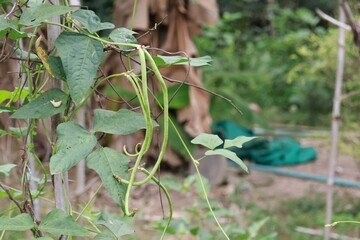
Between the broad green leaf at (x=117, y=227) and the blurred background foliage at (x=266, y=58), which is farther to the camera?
the blurred background foliage at (x=266, y=58)

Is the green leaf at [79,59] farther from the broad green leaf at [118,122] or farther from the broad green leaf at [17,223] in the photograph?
the broad green leaf at [17,223]

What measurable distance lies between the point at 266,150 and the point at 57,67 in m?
5.87

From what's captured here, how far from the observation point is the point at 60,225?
2.92 ft

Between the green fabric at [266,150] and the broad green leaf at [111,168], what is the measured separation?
18.7 ft

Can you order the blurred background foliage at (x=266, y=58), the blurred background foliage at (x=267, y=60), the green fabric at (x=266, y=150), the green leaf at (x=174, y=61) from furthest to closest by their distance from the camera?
the blurred background foliage at (x=267, y=60) < the blurred background foliage at (x=266, y=58) < the green fabric at (x=266, y=150) < the green leaf at (x=174, y=61)

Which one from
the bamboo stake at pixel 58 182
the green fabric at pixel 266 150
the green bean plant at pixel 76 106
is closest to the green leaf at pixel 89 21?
the green bean plant at pixel 76 106

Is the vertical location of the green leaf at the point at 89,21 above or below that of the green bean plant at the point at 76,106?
above

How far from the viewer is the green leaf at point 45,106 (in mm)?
891

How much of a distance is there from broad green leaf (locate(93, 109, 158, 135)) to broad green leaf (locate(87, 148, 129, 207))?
1.5 inches

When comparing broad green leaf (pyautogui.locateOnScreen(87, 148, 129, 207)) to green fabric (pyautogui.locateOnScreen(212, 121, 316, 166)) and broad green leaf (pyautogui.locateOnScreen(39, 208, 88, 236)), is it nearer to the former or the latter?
broad green leaf (pyautogui.locateOnScreen(39, 208, 88, 236))

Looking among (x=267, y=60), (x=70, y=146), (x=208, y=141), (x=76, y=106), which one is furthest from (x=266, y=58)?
(x=70, y=146)

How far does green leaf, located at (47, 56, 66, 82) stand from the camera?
2.97 ft

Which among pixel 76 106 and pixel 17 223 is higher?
pixel 76 106

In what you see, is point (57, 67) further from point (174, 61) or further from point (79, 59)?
point (174, 61)
